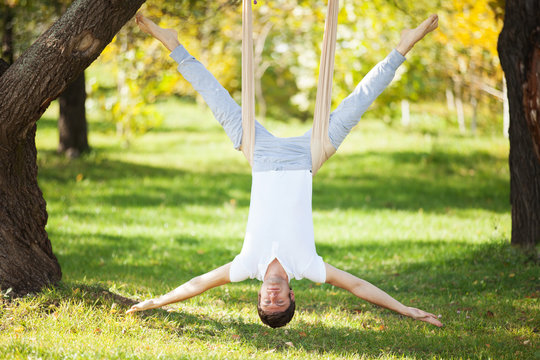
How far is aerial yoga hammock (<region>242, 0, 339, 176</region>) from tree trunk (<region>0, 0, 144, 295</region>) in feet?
3.84

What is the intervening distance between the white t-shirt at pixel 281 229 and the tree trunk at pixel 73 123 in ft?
31.2

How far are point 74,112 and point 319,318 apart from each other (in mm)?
9245

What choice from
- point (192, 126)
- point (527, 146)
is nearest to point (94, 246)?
point (527, 146)

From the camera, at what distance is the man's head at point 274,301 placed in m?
4.35

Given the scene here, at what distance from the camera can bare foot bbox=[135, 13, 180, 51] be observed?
4.57 metres

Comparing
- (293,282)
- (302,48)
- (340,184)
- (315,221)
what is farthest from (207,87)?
(302,48)

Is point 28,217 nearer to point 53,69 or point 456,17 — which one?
point 53,69

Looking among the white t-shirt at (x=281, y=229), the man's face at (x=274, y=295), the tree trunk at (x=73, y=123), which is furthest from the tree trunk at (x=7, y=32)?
the tree trunk at (x=73, y=123)

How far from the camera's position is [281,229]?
4336 mm

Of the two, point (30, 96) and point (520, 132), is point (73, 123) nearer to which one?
point (30, 96)

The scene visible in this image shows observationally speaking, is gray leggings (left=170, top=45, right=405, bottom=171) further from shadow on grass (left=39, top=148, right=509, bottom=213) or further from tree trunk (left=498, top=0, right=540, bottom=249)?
shadow on grass (left=39, top=148, right=509, bottom=213)

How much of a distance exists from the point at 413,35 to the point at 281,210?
1.61 metres

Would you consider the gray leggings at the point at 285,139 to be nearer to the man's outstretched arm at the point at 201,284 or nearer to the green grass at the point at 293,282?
the man's outstretched arm at the point at 201,284

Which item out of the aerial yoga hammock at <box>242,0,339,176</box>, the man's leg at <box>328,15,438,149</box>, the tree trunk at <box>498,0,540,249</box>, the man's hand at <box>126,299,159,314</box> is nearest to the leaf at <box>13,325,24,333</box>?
the man's hand at <box>126,299,159,314</box>
